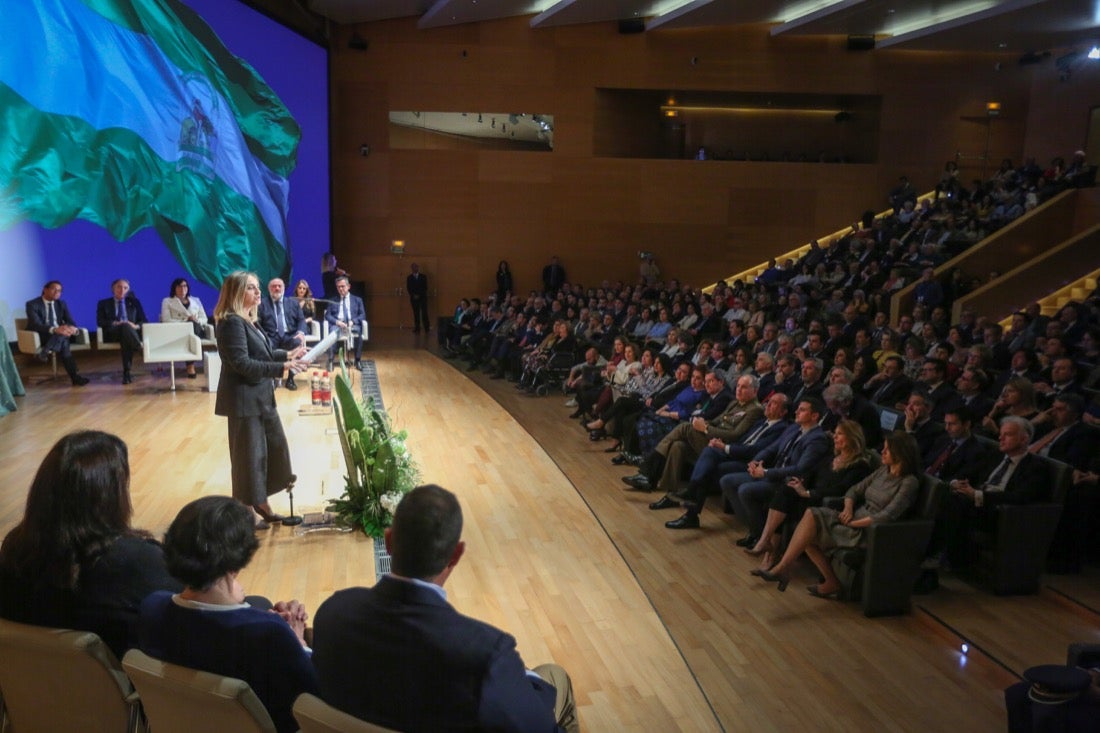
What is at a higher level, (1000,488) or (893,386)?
(893,386)

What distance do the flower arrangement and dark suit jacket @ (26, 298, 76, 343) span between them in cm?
531

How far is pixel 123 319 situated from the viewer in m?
9.34

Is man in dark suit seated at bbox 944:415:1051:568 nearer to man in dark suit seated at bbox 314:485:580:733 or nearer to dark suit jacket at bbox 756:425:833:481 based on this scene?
dark suit jacket at bbox 756:425:833:481

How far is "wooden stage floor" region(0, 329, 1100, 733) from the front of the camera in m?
3.54

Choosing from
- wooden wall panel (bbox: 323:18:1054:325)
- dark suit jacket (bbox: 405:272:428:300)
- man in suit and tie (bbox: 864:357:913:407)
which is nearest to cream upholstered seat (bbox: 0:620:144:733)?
man in suit and tie (bbox: 864:357:913:407)

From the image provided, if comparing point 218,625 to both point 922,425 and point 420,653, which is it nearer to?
point 420,653

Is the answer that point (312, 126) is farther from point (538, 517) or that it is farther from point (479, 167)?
point (538, 517)

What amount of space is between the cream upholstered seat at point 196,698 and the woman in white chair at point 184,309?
8056 millimetres

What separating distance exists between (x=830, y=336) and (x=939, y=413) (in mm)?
3011

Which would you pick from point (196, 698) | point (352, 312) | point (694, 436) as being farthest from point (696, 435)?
point (352, 312)

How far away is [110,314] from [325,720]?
8.89m

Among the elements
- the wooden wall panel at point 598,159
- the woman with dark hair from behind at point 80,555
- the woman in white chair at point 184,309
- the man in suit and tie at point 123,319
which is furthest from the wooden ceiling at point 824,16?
the woman with dark hair from behind at point 80,555

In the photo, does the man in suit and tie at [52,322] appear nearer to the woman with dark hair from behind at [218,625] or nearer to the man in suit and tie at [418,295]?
the man in suit and tie at [418,295]

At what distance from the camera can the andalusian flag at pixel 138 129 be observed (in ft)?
Result: 25.8
